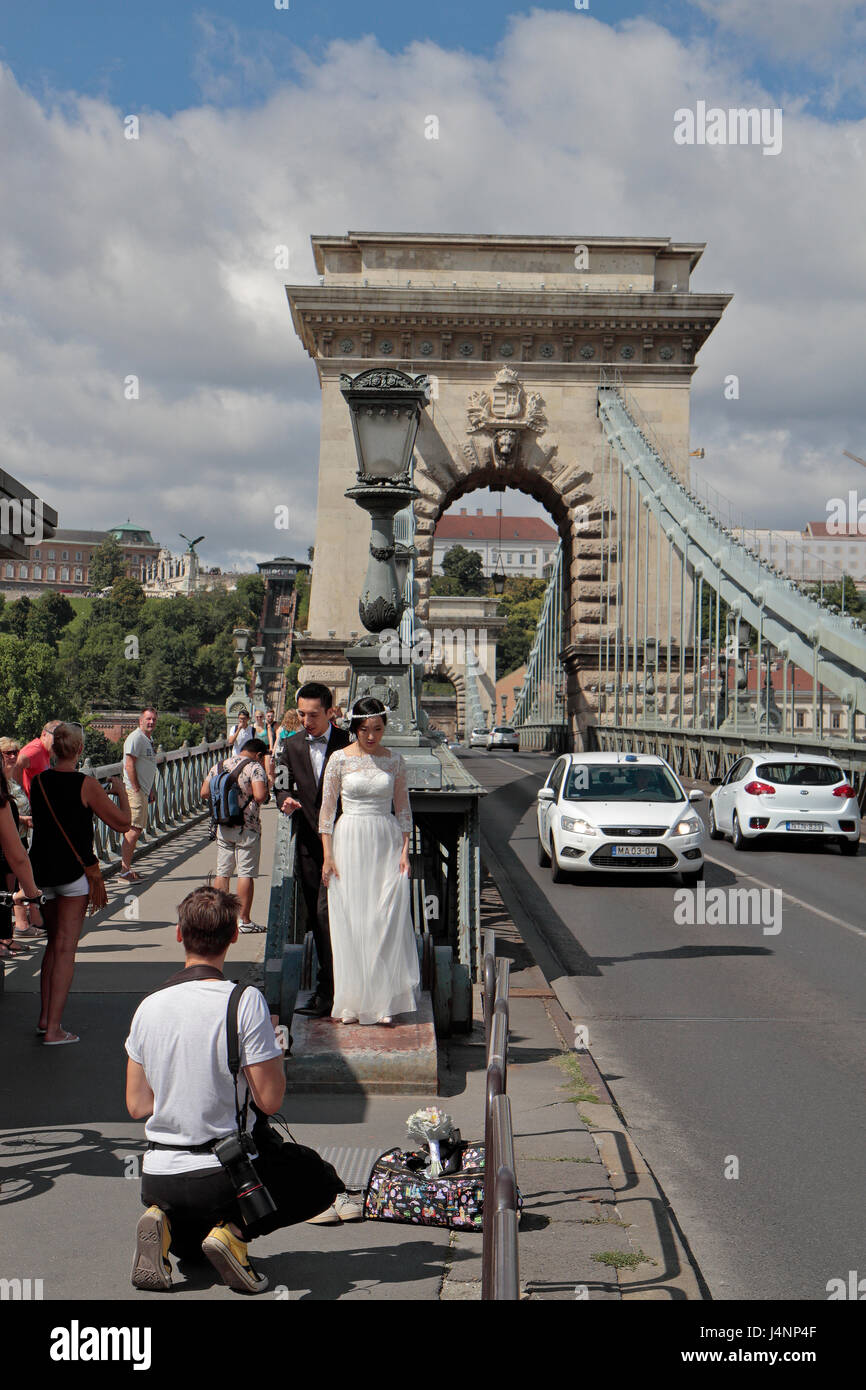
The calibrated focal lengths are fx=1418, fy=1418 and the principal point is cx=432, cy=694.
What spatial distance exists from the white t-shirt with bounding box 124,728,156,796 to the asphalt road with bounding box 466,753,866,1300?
3.95 m

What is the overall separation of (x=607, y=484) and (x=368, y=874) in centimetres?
2756

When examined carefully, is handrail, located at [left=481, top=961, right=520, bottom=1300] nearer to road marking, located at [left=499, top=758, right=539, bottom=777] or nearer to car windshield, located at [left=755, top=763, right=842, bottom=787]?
car windshield, located at [left=755, top=763, right=842, bottom=787]

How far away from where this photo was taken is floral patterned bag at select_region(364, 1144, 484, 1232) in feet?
15.4

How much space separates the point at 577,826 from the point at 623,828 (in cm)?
49

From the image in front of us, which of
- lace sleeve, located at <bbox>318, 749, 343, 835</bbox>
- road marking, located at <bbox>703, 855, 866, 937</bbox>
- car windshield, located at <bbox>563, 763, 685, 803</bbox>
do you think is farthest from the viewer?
car windshield, located at <bbox>563, 763, 685, 803</bbox>

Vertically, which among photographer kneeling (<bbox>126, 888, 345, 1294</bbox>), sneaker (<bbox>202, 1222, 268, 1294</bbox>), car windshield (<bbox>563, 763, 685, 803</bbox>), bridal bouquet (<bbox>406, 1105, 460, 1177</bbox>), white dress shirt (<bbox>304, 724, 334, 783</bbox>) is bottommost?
sneaker (<bbox>202, 1222, 268, 1294</bbox>)

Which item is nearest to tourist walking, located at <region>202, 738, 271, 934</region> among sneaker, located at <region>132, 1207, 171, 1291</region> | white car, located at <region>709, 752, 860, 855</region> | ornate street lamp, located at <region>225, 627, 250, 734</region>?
sneaker, located at <region>132, 1207, 171, 1291</region>

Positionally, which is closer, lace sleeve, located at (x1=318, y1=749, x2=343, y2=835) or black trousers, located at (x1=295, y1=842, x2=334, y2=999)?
lace sleeve, located at (x1=318, y1=749, x2=343, y2=835)

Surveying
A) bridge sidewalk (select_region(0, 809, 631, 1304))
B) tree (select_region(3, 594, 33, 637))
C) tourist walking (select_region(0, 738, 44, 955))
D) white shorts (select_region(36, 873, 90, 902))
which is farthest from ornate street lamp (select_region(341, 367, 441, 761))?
tree (select_region(3, 594, 33, 637))

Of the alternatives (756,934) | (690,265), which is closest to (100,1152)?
(756,934)

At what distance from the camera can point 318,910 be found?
7207 mm

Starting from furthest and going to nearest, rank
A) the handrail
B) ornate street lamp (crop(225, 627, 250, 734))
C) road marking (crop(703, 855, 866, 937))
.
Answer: ornate street lamp (crop(225, 627, 250, 734)) < road marking (crop(703, 855, 866, 937)) < the handrail

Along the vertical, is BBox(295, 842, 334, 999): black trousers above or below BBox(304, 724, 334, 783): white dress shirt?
below

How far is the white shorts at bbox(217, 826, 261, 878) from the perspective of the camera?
A: 10.9 metres
